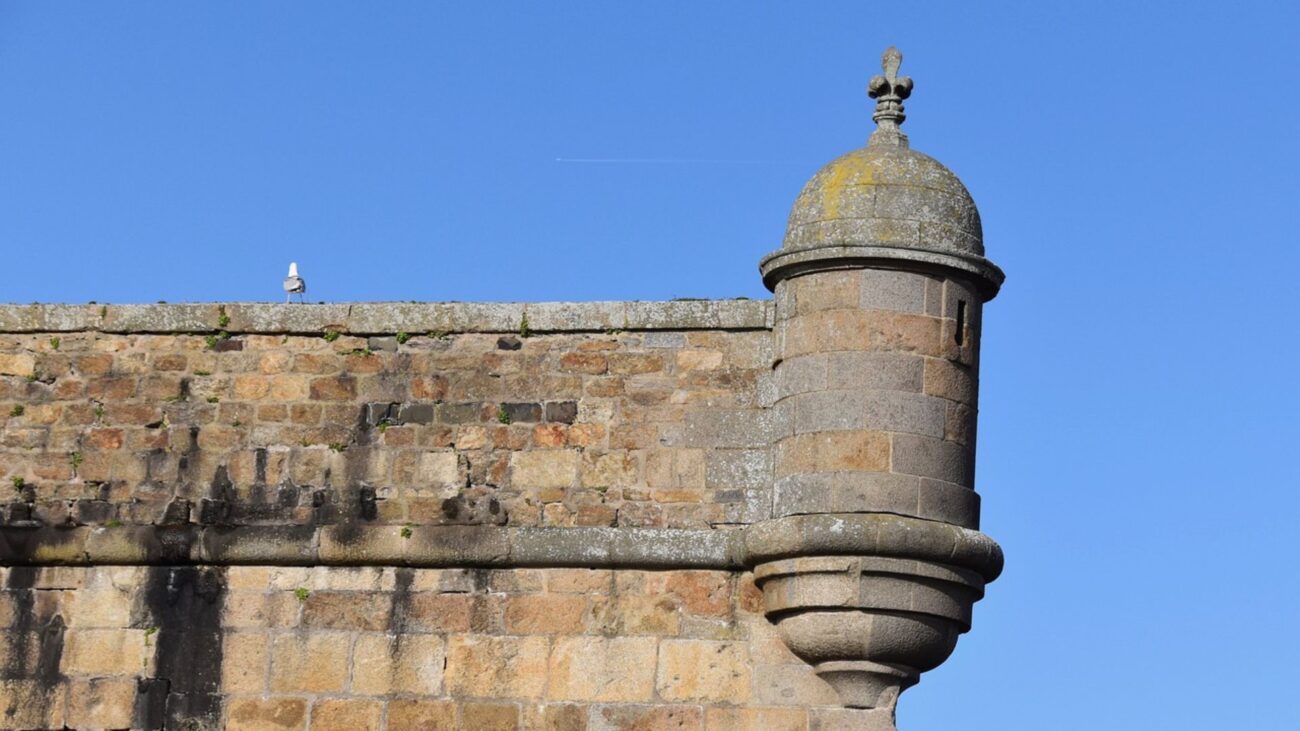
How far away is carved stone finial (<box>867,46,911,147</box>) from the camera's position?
509 inches

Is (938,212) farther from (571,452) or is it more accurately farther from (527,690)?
(527,690)

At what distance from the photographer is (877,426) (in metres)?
12.1

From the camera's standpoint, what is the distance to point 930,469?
12148mm

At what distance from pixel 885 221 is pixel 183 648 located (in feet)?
12.5

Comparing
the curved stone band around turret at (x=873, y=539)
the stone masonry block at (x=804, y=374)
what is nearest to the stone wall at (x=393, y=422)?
the stone masonry block at (x=804, y=374)

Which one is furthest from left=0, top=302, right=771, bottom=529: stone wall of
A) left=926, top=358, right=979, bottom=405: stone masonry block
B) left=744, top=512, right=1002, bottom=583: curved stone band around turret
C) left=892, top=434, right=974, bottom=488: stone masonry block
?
left=926, top=358, right=979, bottom=405: stone masonry block

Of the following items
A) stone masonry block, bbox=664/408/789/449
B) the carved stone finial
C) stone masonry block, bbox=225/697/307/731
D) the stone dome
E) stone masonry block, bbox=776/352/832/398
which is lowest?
stone masonry block, bbox=225/697/307/731

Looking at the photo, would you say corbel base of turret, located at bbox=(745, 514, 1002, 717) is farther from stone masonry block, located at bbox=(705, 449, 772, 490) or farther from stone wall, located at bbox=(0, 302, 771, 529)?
stone wall, located at bbox=(0, 302, 771, 529)

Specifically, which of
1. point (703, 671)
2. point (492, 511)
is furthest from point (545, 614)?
point (703, 671)

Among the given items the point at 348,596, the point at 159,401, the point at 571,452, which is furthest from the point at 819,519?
the point at 159,401

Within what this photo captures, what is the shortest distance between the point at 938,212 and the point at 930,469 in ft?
3.95

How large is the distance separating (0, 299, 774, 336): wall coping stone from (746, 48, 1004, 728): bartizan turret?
41 centimetres

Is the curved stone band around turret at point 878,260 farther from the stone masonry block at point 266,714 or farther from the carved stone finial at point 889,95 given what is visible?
the stone masonry block at point 266,714

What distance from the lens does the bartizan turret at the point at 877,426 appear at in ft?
39.3
